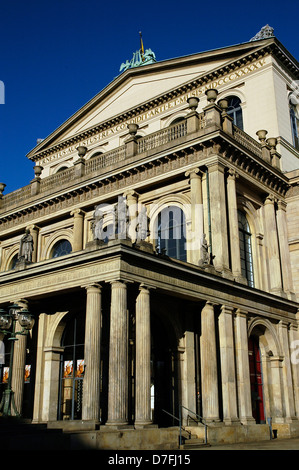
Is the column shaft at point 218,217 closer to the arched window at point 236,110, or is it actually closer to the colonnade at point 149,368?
the colonnade at point 149,368

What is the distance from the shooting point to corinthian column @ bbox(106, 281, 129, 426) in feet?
55.5

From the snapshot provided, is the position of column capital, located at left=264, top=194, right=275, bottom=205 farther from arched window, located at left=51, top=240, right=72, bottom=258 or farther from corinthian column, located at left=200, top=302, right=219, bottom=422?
arched window, located at left=51, top=240, right=72, bottom=258

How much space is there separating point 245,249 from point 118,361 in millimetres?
11416

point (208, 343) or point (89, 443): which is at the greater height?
point (208, 343)

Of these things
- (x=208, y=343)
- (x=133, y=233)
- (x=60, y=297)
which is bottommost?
(x=208, y=343)

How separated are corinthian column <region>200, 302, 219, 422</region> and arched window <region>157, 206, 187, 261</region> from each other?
4314 millimetres

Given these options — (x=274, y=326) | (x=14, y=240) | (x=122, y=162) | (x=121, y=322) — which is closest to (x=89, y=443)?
(x=121, y=322)

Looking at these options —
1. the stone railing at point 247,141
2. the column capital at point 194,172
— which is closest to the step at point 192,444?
the column capital at point 194,172

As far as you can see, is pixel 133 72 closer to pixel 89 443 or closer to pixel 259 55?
pixel 259 55

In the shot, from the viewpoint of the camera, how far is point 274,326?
2570cm

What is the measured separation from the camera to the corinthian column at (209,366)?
20.4m

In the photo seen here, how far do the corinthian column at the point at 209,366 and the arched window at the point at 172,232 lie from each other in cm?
431

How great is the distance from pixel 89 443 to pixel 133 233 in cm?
1367

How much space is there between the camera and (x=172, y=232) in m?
26.1
